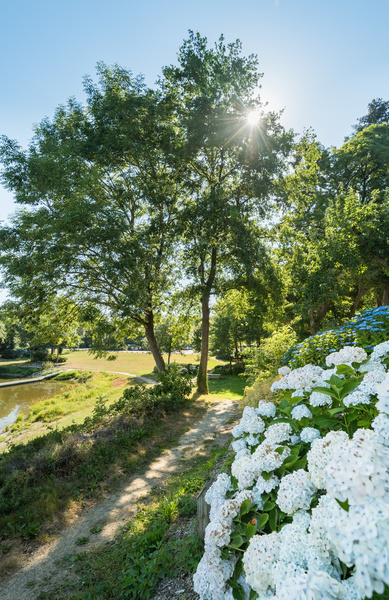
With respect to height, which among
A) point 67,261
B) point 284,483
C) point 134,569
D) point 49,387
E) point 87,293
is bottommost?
point 49,387

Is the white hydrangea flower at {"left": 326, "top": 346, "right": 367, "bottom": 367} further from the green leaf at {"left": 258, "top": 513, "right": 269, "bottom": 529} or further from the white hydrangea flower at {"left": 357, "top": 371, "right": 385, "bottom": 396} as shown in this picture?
the green leaf at {"left": 258, "top": 513, "right": 269, "bottom": 529}

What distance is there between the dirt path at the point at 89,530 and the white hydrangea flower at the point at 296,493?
12.5 feet

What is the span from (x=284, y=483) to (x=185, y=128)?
47.4 ft

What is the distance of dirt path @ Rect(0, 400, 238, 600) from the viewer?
3.50m

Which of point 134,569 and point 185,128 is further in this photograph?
point 185,128

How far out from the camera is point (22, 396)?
22.7 m

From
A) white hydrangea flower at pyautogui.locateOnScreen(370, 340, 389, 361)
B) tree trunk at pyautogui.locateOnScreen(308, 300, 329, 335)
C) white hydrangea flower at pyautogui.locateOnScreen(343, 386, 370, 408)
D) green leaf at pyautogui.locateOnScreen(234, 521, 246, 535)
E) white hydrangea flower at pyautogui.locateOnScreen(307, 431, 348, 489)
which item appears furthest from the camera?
tree trunk at pyautogui.locateOnScreen(308, 300, 329, 335)

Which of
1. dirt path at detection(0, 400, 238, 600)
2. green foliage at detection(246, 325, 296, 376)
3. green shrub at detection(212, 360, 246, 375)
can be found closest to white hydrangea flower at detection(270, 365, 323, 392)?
dirt path at detection(0, 400, 238, 600)

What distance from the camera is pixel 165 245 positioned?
1349 centimetres

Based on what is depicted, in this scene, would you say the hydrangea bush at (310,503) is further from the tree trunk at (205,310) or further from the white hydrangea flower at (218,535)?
the tree trunk at (205,310)

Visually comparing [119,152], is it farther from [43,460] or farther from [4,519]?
[4,519]

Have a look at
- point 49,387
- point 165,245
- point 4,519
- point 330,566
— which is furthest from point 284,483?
point 49,387

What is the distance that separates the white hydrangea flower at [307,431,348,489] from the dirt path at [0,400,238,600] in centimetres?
403

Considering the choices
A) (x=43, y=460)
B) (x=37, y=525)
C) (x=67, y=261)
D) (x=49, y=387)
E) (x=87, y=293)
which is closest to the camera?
(x=37, y=525)
